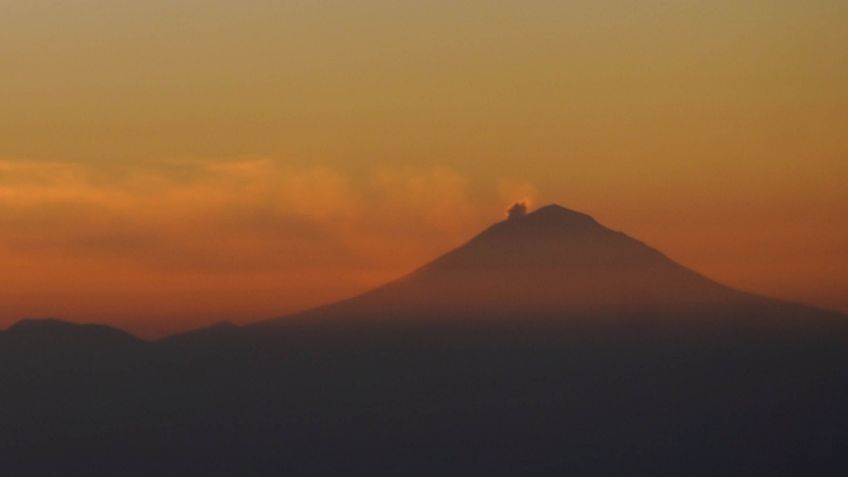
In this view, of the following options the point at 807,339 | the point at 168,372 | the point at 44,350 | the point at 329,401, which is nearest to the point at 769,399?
the point at 807,339

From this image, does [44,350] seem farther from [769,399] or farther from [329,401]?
[769,399]

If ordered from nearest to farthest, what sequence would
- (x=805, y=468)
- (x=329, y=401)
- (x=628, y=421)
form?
1. (x=805, y=468)
2. (x=628, y=421)
3. (x=329, y=401)

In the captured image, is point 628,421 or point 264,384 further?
point 264,384

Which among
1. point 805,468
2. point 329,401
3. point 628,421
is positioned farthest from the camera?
point 329,401

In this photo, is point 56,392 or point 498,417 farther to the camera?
point 56,392

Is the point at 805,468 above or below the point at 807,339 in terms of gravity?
below

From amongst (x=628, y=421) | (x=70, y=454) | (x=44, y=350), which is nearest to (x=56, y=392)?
(x=44, y=350)

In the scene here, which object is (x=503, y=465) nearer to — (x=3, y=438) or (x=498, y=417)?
(x=498, y=417)

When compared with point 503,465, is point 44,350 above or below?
above
